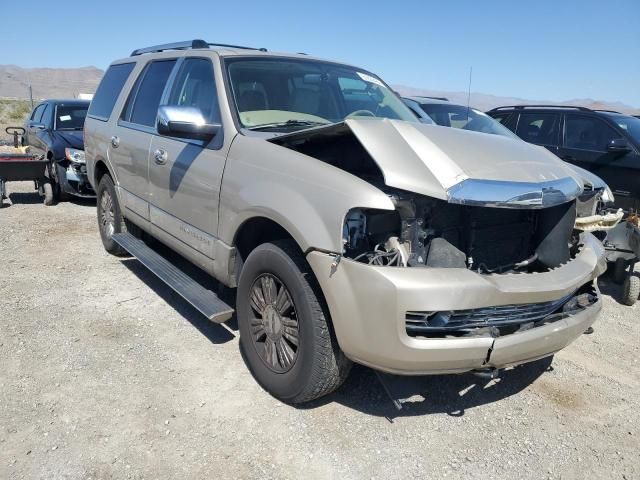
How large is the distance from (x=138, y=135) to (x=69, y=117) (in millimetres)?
6180

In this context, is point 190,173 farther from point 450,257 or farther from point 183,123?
point 450,257

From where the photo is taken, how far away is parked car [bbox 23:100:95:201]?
864 cm

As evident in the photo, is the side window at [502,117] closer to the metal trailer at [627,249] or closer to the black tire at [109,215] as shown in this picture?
the metal trailer at [627,249]

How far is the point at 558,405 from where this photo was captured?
3283mm

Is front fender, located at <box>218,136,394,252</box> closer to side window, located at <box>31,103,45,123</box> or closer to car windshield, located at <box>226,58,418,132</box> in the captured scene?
car windshield, located at <box>226,58,418,132</box>

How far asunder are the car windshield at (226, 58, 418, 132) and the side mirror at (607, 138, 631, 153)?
13.8ft

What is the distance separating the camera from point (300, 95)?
3.92 metres

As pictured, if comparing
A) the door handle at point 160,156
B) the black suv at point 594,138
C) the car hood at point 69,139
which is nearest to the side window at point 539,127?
the black suv at point 594,138

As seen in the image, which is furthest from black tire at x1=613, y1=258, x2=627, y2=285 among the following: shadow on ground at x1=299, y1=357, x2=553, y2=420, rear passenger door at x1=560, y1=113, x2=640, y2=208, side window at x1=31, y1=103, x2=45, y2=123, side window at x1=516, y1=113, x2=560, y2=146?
side window at x1=31, y1=103, x2=45, y2=123

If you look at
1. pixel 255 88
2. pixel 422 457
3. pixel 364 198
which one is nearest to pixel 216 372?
pixel 422 457

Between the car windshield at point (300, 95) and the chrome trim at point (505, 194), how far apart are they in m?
1.43

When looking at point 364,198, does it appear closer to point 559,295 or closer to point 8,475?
point 559,295

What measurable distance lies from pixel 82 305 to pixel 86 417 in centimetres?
180

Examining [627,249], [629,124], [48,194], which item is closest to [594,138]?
[629,124]
